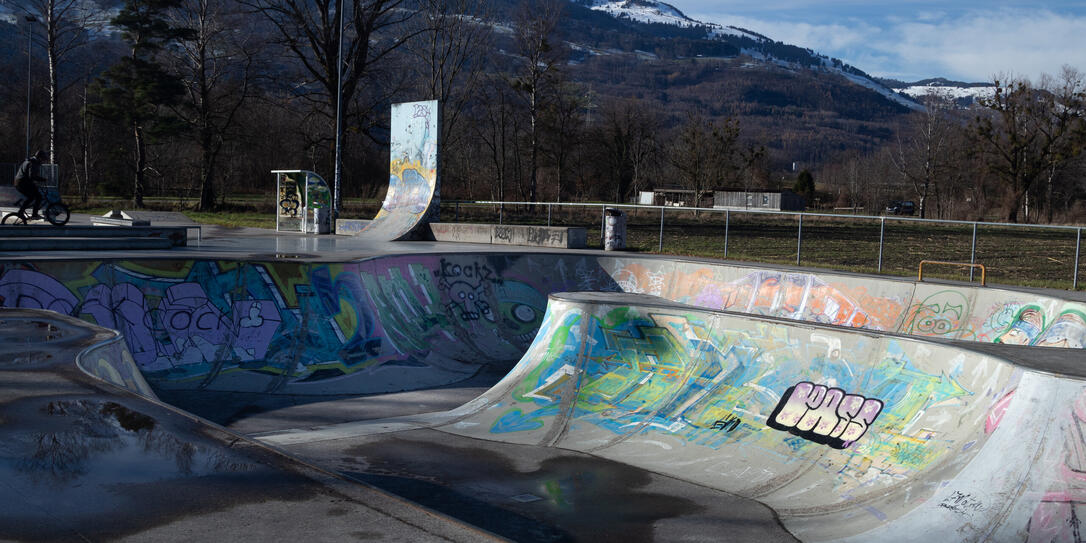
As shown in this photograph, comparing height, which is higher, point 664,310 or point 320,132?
point 320,132

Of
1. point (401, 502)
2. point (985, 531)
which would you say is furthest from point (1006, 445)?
point (401, 502)

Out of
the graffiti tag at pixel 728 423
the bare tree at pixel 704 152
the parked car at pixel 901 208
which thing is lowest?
the graffiti tag at pixel 728 423

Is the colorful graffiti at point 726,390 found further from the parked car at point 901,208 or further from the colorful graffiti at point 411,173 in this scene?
the parked car at point 901,208

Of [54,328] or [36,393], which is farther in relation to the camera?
[54,328]

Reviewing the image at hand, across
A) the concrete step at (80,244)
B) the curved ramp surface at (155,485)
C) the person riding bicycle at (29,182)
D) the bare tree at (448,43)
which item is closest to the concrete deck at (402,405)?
the curved ramp surface at (155,485)

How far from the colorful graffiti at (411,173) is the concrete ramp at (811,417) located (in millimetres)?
12407

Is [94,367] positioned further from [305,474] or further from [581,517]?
[581,517]

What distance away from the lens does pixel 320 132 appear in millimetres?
53531

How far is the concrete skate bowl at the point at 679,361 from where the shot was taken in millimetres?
6277

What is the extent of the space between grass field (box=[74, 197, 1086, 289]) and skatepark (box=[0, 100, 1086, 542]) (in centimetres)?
516

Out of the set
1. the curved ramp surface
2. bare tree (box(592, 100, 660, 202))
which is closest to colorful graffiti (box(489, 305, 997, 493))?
the curved ramp surface

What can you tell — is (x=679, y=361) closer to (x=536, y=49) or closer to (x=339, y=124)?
(x=339, y=124)

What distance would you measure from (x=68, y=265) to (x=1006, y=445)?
40.2 feet

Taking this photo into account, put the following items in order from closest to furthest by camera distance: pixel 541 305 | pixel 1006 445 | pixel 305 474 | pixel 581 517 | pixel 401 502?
pixel 401 502
pixel 305 474
pixel 1006 445
pixel 581 517
pixel 541 305
